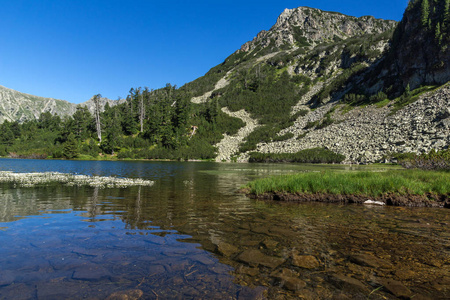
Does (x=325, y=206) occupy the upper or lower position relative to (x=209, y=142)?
lower

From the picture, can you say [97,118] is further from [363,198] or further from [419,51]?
[419,51]

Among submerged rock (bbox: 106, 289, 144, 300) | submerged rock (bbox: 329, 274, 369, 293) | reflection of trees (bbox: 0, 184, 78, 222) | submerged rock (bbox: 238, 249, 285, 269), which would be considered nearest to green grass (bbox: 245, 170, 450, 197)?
submerged rock (bbox: 238, 249, 285, 269)

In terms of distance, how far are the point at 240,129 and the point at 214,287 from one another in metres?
112

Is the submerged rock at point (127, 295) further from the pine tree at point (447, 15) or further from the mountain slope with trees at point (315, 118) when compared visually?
the pine tree at point (447, 15)

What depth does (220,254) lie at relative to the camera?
6.90 metres

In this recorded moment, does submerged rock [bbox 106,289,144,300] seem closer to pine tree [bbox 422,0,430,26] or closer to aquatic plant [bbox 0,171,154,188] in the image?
aquatic plant [bbox 0,171,154,188]

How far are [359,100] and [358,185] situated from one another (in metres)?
99.9

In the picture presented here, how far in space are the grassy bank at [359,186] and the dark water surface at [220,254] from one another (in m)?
3.02

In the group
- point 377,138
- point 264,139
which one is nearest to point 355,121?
point 377,138

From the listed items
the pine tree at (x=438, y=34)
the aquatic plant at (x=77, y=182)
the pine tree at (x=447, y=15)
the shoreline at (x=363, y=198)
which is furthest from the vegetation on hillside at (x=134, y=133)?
the pine tree at (x=447, y=15)

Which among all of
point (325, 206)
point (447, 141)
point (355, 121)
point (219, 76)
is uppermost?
point (219, 76)

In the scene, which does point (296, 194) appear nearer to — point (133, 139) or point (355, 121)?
point (355, 121)

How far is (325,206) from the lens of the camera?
1445 cm

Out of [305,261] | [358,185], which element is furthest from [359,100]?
[305,261]
